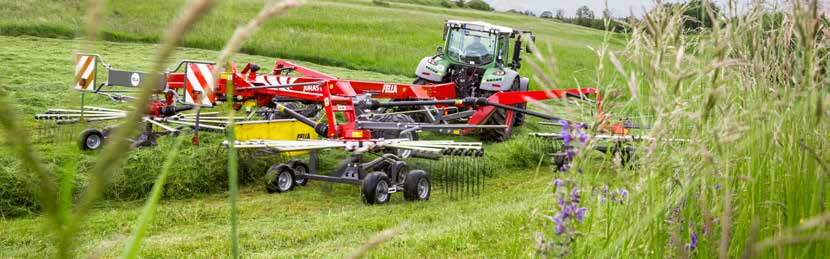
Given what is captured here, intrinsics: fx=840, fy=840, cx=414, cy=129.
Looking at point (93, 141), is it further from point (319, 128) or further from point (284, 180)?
point (319, 128)

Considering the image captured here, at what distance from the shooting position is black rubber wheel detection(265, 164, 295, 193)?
292 inches

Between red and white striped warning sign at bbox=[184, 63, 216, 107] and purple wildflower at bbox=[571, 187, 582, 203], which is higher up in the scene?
purple wildflower at bbox=[571, 187, 582, 203]

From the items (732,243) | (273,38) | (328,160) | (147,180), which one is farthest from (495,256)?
(273,38)

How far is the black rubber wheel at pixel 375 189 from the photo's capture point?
23.5 ft

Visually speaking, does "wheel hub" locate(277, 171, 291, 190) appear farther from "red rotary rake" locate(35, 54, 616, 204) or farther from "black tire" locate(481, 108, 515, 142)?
"black tire" locate(481, 108, 515, 142)

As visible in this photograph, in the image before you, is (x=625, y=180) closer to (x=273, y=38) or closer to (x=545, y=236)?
(x=545, y=236)

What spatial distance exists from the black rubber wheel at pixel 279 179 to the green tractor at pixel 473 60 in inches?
182

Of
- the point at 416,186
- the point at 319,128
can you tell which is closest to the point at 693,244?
the point at 416,186

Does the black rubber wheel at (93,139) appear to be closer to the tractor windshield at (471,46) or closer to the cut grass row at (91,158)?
the cut grass row at (91,158)

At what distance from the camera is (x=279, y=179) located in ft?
24.7

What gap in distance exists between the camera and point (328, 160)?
912 cm

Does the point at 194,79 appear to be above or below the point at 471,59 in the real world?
below

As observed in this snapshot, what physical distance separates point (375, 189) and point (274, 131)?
5.24 ft

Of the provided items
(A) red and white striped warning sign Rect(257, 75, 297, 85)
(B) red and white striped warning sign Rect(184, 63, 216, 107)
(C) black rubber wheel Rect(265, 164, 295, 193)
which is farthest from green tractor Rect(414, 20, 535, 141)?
(B) red and white striped warning sign Rect(184, 63, 216, 107)
